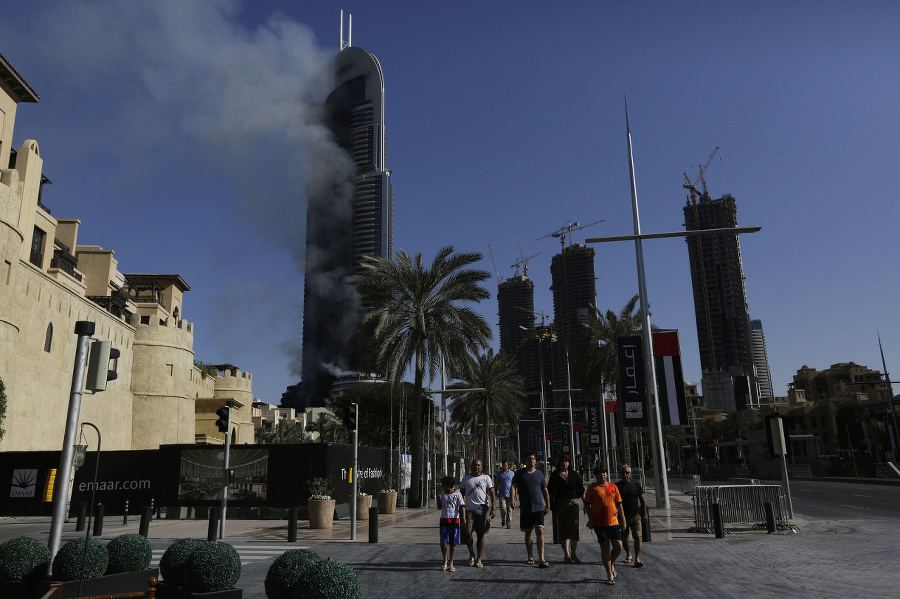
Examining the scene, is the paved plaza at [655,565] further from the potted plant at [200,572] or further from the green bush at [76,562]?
the green bush at [76,562]

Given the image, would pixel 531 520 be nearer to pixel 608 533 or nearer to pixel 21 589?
pixel 608 533

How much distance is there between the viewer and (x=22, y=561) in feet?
26.6

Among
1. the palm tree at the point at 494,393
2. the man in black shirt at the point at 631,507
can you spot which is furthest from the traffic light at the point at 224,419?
the palm tree at the point at 494,393

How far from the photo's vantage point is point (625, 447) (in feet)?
123

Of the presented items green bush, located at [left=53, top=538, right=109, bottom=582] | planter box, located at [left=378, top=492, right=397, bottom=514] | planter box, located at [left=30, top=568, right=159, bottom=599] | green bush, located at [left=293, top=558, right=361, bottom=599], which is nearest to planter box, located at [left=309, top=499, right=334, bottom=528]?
planter box, located at [left=378, top=492, right=397, bottom=514]

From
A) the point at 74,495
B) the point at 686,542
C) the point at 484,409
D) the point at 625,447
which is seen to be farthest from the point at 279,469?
the point at 484,409

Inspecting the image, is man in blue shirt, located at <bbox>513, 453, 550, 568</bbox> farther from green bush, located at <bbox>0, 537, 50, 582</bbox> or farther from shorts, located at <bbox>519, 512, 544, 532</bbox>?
green bush, located at <bbox>0, 537, 50, 582</bbox>

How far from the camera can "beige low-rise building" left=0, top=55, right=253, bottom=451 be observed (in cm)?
3334

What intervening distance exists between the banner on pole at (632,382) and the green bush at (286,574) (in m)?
16.8

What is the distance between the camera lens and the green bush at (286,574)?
605cm

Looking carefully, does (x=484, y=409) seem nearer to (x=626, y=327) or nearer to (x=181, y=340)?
(x=626, y=327)

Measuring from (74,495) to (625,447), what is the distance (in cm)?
2859

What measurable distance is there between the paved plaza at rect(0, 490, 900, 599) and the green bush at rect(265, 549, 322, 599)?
10.5ft

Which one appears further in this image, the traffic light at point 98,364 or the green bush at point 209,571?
the traffic light at point 98,364
